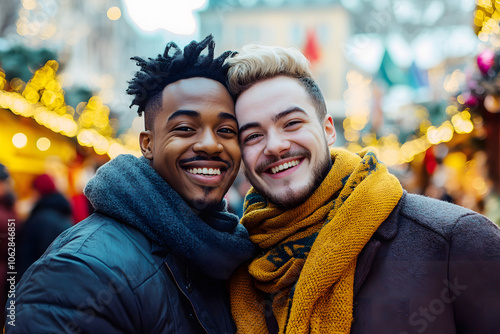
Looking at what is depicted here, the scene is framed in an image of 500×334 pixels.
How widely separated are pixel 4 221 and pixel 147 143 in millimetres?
2860

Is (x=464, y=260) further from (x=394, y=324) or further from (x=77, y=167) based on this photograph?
(x=77, y=167)

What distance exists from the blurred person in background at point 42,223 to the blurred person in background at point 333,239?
310 centimetres

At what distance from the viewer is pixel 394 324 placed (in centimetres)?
168

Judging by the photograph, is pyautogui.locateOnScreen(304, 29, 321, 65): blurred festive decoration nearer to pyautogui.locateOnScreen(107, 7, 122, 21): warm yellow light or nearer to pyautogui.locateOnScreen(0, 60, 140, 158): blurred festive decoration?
pyautogui.locateOnScreen(107, 7, 122, 21): warm yellow light

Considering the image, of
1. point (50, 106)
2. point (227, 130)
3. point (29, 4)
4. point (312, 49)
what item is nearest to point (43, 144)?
point (50, 106)

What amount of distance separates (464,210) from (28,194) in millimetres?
7811

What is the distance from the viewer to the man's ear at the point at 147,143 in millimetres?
2184

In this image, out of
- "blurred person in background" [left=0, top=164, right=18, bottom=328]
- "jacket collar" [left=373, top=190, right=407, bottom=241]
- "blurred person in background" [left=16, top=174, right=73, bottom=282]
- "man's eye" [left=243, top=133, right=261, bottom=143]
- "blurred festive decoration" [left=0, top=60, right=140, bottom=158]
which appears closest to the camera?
"jacket collar" [left=373, top=190, right=407, bottom=241]

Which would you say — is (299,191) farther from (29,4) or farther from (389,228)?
(29,4)

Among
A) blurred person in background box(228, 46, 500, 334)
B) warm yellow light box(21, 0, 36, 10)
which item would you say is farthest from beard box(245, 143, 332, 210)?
warm yellow light box(21, 0, 36, 10)

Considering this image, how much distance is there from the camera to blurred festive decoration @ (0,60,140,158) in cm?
651

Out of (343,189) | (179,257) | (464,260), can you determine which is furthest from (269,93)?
(464,260)

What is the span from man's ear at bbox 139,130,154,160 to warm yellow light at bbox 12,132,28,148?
6264 mm

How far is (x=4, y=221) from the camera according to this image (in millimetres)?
4125
